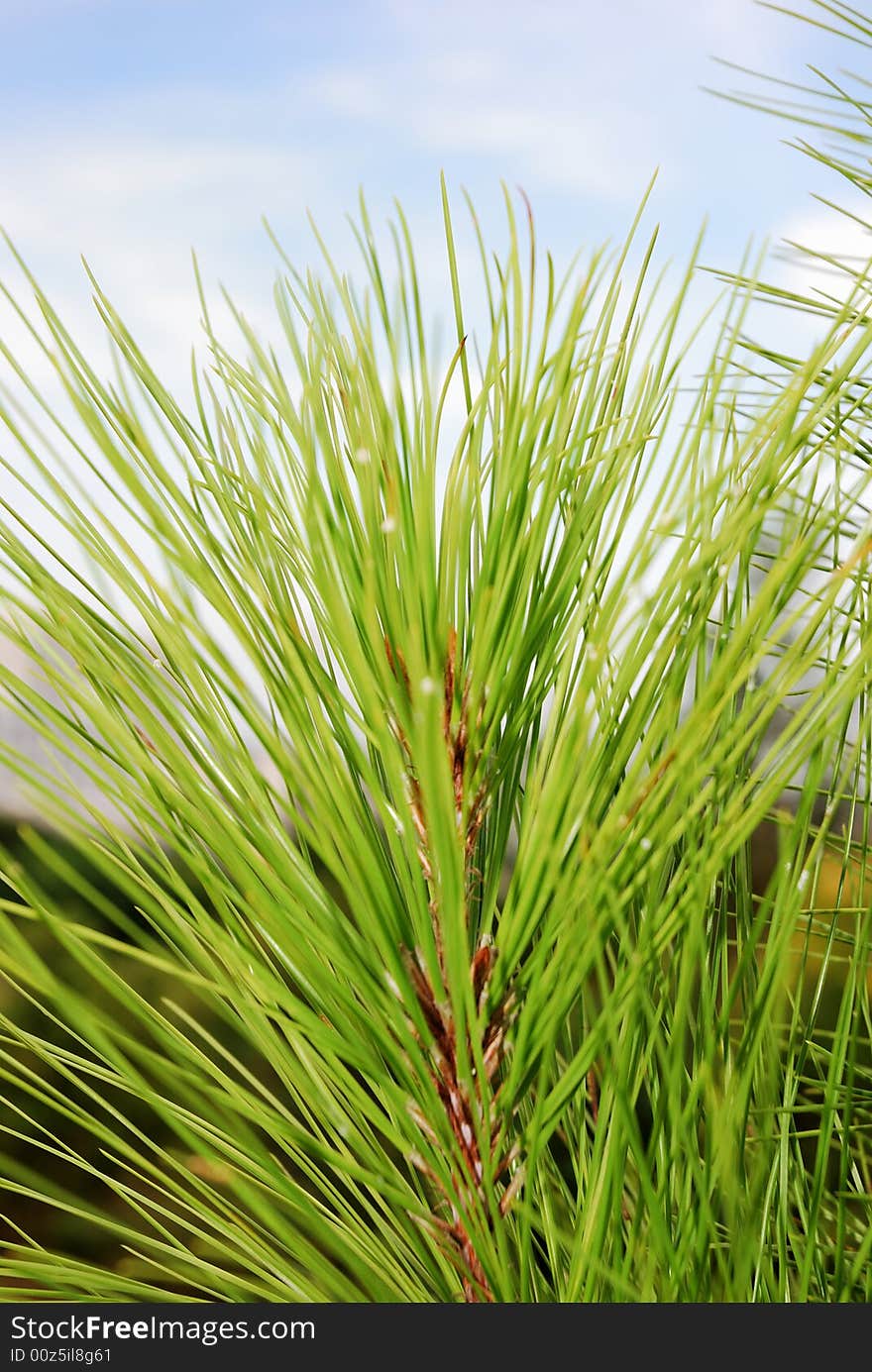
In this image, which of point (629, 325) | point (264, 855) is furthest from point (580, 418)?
point (264, 855)

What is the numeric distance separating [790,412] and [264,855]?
16 centimetres

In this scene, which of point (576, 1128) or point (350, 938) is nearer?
point (350, 938)

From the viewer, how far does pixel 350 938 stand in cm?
24

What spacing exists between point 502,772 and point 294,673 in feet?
0.24

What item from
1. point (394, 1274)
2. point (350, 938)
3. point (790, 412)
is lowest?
point (394, 1274)

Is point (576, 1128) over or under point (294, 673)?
under

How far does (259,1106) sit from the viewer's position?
9.5 inches

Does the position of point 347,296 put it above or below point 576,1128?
above

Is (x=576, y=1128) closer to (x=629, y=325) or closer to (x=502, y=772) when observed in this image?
(x=502, y=772)
